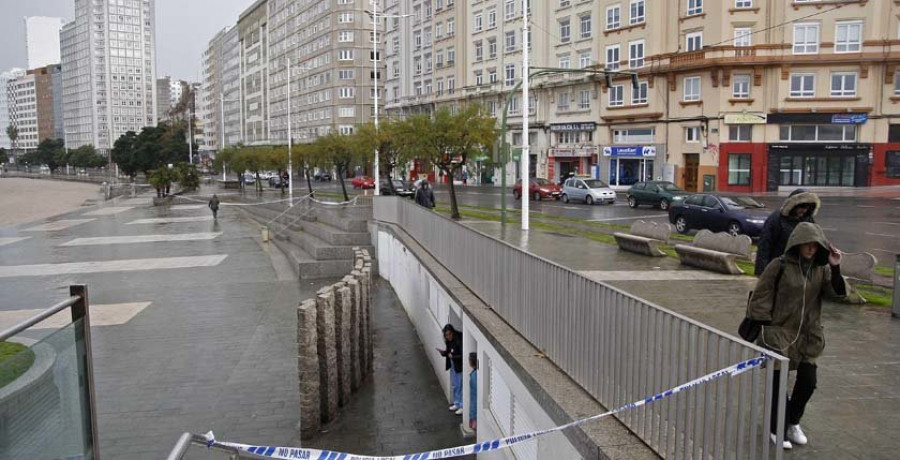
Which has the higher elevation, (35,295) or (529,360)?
(529,360)

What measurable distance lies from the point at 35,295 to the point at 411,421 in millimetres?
13881

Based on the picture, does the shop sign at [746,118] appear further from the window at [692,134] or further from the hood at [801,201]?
the hood at [801,201]

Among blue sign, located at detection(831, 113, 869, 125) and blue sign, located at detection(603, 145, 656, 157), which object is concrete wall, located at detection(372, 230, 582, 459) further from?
blue sign, located at detection(831, 113, 869, 125)

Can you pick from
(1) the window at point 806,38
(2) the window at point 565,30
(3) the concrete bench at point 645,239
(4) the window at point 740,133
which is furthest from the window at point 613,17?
(3) the concrete bench at point 645,239

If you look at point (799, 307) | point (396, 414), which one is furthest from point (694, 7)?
point (799, 307)

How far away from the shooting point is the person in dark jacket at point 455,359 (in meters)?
10.8

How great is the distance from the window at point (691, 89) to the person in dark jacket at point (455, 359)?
4151 cm

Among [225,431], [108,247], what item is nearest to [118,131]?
[108,247]

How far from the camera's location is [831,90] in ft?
151

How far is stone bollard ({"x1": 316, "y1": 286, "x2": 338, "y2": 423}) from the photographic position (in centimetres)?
1078

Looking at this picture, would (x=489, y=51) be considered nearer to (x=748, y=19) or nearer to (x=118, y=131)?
(x=748, y=19)

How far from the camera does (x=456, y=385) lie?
1109 cm

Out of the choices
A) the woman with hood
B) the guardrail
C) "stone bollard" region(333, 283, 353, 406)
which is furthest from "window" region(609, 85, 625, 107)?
the guardrail

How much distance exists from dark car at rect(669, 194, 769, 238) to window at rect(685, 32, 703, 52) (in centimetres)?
2718
